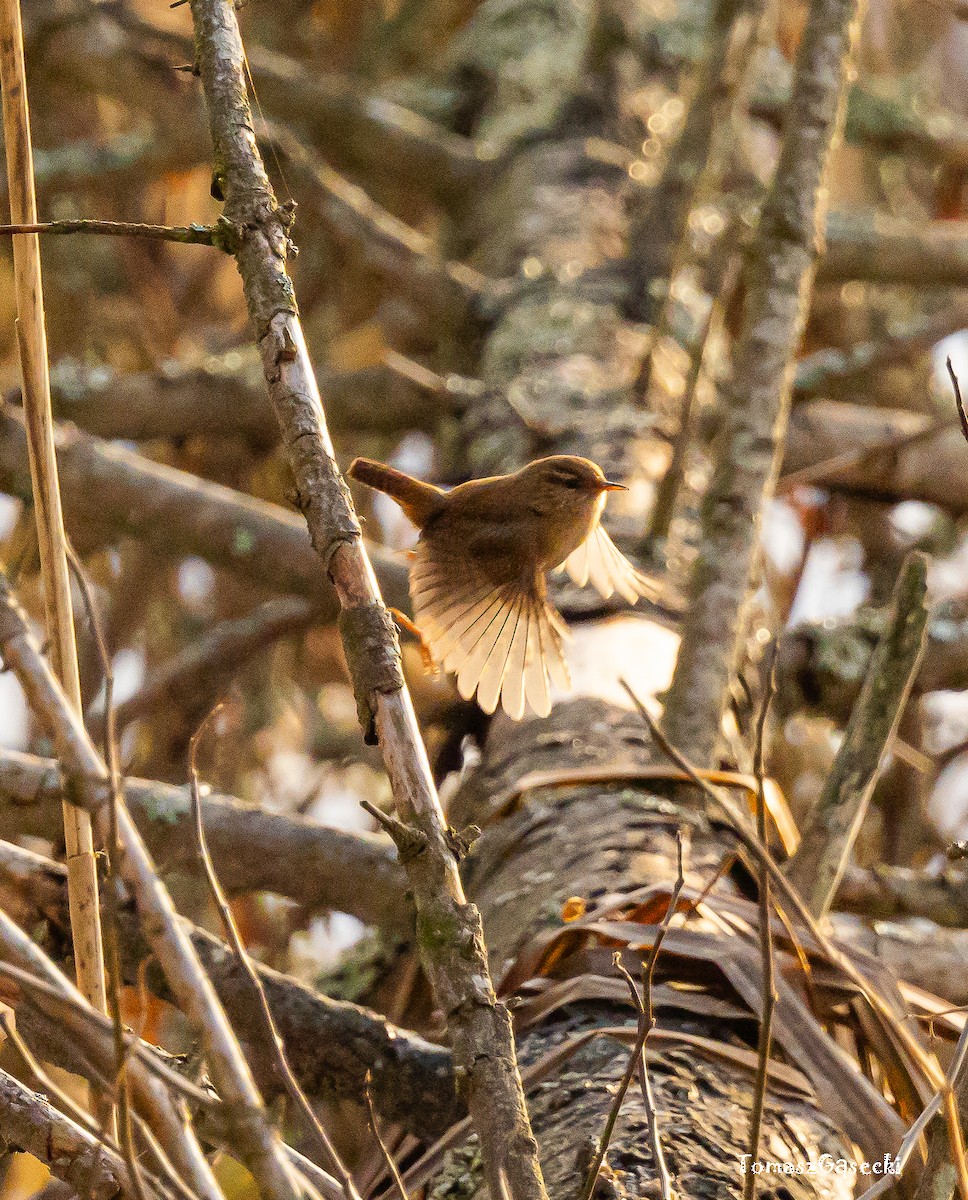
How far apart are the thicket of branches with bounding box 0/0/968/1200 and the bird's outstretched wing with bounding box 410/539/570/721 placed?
0.05 meters

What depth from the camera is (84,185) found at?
10.2ft

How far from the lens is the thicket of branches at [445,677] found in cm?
75

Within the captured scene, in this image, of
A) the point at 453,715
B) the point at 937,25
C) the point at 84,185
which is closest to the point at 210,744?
the point at 453,715

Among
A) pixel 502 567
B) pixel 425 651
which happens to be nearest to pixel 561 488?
pixel 502 567

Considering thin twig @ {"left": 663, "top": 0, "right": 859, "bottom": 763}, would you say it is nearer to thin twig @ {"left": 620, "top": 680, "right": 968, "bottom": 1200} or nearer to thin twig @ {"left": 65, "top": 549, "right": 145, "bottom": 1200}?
thin twig @ {"left": 620, "top": 680, "right": 968, "bottom": 1200}

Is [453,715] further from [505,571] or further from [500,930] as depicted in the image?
[505,571]

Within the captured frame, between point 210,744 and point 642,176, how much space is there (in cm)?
154

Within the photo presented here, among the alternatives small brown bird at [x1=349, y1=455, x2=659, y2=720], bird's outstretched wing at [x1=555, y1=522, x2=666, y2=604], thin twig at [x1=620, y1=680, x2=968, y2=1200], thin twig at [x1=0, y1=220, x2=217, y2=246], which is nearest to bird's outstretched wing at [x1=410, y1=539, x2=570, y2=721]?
small brown bird at [x1=349, y1=455, x2=659, y2=720]

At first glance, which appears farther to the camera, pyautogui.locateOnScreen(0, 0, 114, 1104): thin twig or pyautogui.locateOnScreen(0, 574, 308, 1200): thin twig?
pyautogui.locateOnScreen(0, 0, 114, 1104): thin twig

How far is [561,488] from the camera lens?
111 cm

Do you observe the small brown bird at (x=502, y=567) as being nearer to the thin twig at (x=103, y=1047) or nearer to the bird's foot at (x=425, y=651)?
the bird's foot at (x=425, y=651)

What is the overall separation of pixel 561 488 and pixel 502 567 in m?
0.09

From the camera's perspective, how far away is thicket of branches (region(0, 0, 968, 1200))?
2.47 feet

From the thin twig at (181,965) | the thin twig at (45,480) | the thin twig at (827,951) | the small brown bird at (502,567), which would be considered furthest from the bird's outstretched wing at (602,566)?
the thin twig at (181,965)
